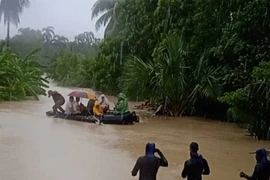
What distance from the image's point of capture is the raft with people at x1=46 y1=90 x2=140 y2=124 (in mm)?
19094

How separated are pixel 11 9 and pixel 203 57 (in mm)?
41987

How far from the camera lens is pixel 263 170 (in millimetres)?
6688

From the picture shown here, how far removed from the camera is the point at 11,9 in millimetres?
59719

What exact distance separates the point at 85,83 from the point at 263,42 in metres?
35.4

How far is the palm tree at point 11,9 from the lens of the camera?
58.8 metres

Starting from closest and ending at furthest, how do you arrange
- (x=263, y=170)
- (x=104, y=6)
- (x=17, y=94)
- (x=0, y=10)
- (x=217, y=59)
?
(x=263, y=170)
(x=217, y=59)
(x=17, y=94)
(x=104, y=6)
(x=0, y=10)

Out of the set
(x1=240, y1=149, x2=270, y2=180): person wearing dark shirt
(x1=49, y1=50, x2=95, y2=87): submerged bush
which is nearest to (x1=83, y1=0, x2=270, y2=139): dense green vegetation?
(x1=240, y1=149, x2=270, y2=180): person wearing dark shirt

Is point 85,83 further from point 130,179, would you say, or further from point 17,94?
point 130,179

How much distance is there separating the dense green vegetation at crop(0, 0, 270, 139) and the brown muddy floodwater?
145cm

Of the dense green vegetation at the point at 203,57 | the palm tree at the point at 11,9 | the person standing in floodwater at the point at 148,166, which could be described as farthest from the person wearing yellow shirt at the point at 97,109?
the palm tree at the point at 11,9

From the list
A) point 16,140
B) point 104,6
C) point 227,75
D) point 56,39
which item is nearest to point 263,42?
point 227,75

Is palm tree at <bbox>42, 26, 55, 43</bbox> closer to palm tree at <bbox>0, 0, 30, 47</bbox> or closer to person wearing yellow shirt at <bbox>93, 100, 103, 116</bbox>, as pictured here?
palm tree at <bbox>0, 0, 30, 47</bbox>

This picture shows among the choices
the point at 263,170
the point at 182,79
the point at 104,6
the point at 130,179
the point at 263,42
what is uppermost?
the point at 104,6

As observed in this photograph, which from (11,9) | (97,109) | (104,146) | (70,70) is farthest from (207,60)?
(11,9)
